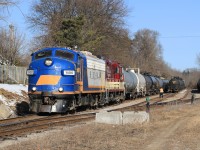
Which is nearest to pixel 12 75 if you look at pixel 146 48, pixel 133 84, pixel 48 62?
pixel 133 84

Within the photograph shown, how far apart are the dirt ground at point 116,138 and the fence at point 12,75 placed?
73.0 feet

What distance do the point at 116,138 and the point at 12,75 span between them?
27.2 m

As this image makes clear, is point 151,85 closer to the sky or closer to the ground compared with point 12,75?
closer to the ground

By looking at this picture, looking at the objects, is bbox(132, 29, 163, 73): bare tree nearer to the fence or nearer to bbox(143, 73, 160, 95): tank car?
bbox(143, 73, 160, 95): tank car

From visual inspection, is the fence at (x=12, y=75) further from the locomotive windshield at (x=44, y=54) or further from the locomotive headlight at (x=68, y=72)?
the locomotive headlight at (x=68, y=72)

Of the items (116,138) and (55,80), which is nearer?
(116,138)

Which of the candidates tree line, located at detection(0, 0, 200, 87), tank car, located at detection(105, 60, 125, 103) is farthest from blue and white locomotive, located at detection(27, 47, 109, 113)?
tree line, located at detection(0, 0, 200, 87)

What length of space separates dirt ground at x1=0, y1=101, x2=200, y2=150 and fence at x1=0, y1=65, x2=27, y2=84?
22253 mm

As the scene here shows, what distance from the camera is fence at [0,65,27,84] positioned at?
122 feet

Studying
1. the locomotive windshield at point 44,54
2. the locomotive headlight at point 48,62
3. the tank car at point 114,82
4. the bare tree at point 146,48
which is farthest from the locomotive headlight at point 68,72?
the bare tree at point 146,48

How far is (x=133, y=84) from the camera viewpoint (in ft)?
150

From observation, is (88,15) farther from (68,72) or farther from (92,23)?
(68,72)

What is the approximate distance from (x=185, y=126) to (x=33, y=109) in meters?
8.62

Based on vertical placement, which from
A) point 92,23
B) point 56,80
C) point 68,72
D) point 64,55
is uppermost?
point 92,23
